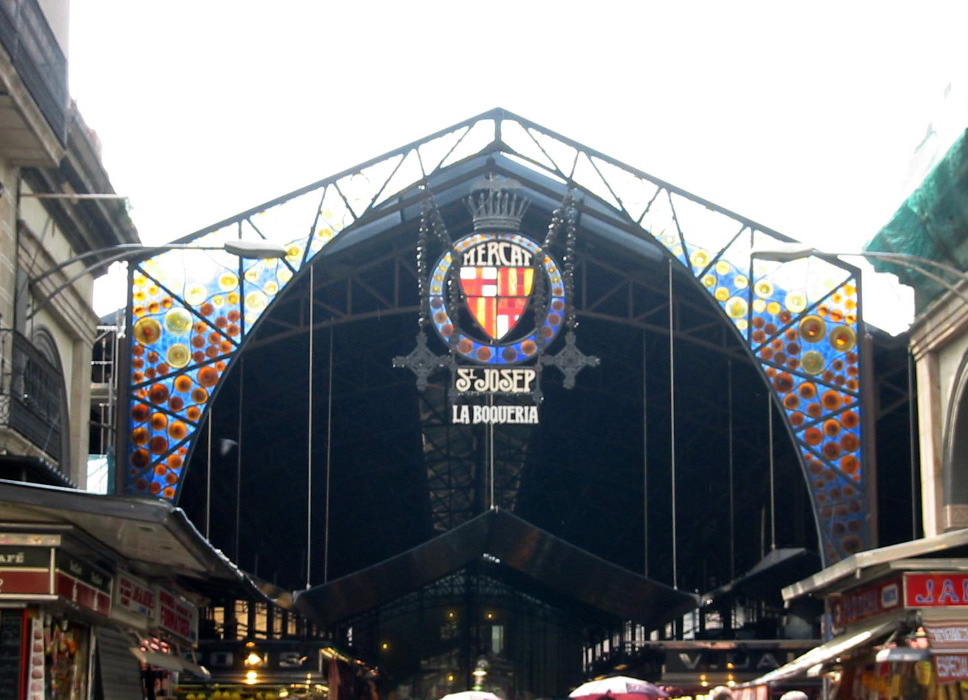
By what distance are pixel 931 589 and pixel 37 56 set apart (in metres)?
11.4

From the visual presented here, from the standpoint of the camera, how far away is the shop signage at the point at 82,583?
1341 cm

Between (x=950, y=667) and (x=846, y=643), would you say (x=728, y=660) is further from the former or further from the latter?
(x=950, y=667)

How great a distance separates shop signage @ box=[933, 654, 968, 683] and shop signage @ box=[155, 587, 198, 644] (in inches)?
314

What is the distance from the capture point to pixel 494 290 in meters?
27.8

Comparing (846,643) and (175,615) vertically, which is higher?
(175,615)

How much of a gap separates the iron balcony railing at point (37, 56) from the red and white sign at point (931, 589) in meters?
10.2

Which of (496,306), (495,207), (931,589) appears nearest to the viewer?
(931,589)

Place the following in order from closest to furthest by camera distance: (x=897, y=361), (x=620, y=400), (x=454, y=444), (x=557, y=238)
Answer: (x=897, y=361), (x=557, y=238), (x=620, y=400), (x=454, y=444)

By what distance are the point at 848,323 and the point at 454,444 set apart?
20737 mm

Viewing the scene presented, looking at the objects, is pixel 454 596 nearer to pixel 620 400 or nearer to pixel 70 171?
pixel 620 400

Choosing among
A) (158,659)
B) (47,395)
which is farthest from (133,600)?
(47,395)

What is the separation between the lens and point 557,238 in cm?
3031

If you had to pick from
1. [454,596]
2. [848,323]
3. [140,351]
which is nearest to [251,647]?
[140,351]

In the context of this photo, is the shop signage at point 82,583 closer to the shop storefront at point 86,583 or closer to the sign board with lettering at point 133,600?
the shop storefront at point 86,583
